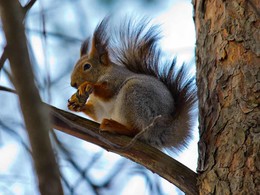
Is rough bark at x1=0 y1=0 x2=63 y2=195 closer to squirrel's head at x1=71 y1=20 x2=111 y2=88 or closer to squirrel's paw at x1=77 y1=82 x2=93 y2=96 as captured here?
squirrel's paw at x1=77 y1=82 x2=93 y2=96

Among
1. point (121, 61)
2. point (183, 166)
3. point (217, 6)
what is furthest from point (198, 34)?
point (121, 61)

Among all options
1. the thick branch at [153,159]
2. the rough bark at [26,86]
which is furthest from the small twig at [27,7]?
the thick branch at [153,159]

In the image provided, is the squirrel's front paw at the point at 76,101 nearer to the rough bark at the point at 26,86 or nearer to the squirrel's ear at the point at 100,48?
the squirrel's ear at the point at 100,48

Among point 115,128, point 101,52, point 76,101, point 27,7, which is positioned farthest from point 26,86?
point 101,52

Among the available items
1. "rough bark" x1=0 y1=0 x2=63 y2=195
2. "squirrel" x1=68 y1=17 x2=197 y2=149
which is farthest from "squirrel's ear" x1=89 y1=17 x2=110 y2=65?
"rough bark" x1=0 y1=0 x2=63 y2=195

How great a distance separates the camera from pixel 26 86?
0.83 meters

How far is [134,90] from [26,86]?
1.25 m

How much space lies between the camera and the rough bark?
0.82 meters

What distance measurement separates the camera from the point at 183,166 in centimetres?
159

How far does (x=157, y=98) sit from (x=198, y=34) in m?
0.34

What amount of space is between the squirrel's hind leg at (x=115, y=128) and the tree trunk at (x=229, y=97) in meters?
0.28

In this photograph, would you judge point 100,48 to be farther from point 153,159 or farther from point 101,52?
point 153,159

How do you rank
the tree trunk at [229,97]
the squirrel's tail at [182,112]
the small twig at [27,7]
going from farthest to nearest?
the squirrel's tail at [182,112] → the tree trunk at [229,97] → the small twig at [27,7]

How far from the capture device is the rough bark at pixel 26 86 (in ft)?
2.68
